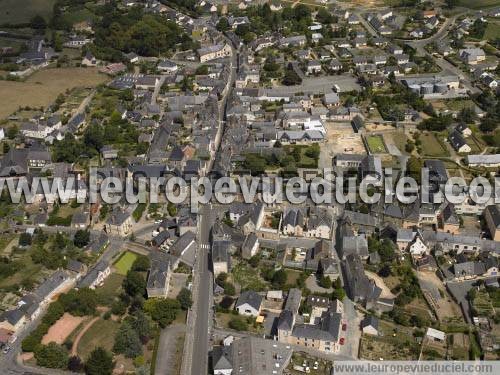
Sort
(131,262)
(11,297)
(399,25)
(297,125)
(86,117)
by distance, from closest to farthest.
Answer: (11,297), (131,262), (297,125), (86,117), (399,25)

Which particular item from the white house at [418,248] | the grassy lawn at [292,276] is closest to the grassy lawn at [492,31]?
the white house at [418,248]

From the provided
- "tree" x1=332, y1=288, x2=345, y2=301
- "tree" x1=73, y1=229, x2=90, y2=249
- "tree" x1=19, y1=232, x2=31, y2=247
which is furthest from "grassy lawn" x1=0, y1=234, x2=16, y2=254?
"tree" x1=332, y1=288, x2=345, y2=301

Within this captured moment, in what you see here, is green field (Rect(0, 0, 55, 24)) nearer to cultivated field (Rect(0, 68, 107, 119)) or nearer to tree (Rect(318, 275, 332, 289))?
cultivated field (Rect(0, 68, 107, 119))

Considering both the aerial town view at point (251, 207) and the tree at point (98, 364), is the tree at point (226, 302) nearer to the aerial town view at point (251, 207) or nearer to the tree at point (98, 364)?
the aerial town view at point (251, 207)

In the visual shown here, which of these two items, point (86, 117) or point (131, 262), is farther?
point (86, 117)

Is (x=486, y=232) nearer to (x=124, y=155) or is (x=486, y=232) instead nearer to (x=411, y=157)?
(x=411, y=157)

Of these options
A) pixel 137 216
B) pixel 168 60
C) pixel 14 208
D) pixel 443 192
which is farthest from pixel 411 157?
pixel 168 60
